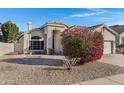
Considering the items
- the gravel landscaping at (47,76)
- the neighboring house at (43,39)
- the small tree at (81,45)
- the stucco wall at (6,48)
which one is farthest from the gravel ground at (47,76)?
the stucco wall at (6,48)

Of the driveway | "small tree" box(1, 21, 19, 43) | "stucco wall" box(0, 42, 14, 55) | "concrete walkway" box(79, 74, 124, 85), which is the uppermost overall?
"small tree" box(1, 21, 19, 43)

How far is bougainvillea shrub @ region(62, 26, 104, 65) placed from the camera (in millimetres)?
14000

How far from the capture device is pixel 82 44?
13.9 metres

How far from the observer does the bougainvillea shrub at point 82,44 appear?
45.9 feet

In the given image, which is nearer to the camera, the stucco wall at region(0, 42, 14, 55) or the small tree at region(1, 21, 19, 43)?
the stucco wall at region(0, 42, 14, 55)

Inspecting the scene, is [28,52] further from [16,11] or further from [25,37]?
[16,11]

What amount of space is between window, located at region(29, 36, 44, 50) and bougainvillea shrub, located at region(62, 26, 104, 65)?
10.3 m

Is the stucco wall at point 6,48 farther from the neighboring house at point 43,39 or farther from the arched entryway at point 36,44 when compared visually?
the arched entryway at point 36,44

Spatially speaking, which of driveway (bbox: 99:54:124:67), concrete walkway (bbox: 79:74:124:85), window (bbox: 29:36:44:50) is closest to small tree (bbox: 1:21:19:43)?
window (bbox: 29:36:44:50)

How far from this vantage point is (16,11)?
16.5m

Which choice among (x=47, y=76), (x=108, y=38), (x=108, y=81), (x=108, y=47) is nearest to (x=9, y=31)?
(x=108, y=38)

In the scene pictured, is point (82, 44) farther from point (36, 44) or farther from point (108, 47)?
point (108, 47)

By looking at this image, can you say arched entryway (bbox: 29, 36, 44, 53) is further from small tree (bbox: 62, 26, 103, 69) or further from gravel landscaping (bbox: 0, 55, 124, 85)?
gravel landscaping (bbox: 0, 55, 124, 85)

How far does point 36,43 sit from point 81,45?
11493 mm
